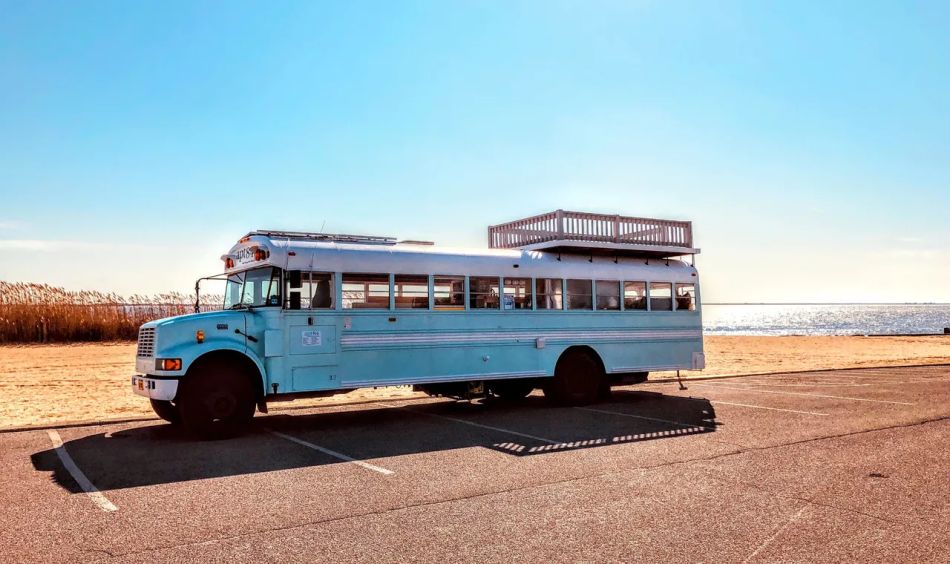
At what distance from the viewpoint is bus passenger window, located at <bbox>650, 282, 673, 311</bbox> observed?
1415 centimetres

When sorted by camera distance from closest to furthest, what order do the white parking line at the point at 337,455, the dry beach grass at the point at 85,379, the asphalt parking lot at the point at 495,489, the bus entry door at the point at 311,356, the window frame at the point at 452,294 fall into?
1. the asphalt parking lot at the point at 495,489
2. the white parking line at the point at 337,455
3. the bus entry door at the point at 311,356
4. the window frame at the point at 452,294
5. the dry beach grass at the point at 85,379

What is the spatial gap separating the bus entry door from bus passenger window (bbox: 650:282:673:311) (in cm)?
678

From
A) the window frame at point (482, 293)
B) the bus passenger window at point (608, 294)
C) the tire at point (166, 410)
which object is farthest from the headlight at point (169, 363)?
the bus passenger window at point (608, 294)

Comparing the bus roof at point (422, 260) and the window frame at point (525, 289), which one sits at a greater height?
the bus roof at point (422, 260)

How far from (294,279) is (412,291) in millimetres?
2011

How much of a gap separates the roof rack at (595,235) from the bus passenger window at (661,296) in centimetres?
69

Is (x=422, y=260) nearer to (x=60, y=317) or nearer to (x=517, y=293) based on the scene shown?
(x=517, y=293)

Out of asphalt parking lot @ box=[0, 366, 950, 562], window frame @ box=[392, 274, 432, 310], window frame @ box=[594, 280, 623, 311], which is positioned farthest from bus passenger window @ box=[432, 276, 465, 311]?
window frame @ box=[594, 280, 623, 311]

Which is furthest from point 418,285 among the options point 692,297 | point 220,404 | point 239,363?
point 692,297

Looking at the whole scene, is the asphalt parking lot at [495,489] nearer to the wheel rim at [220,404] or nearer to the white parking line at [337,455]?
the white parking line at [337,455]

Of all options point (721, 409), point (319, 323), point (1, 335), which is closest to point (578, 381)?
point (721, 409)

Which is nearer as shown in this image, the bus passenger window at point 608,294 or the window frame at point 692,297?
the bus passenger window at point 608,294

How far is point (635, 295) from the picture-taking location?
13969 millimetres

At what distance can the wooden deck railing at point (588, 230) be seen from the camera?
531 inches
